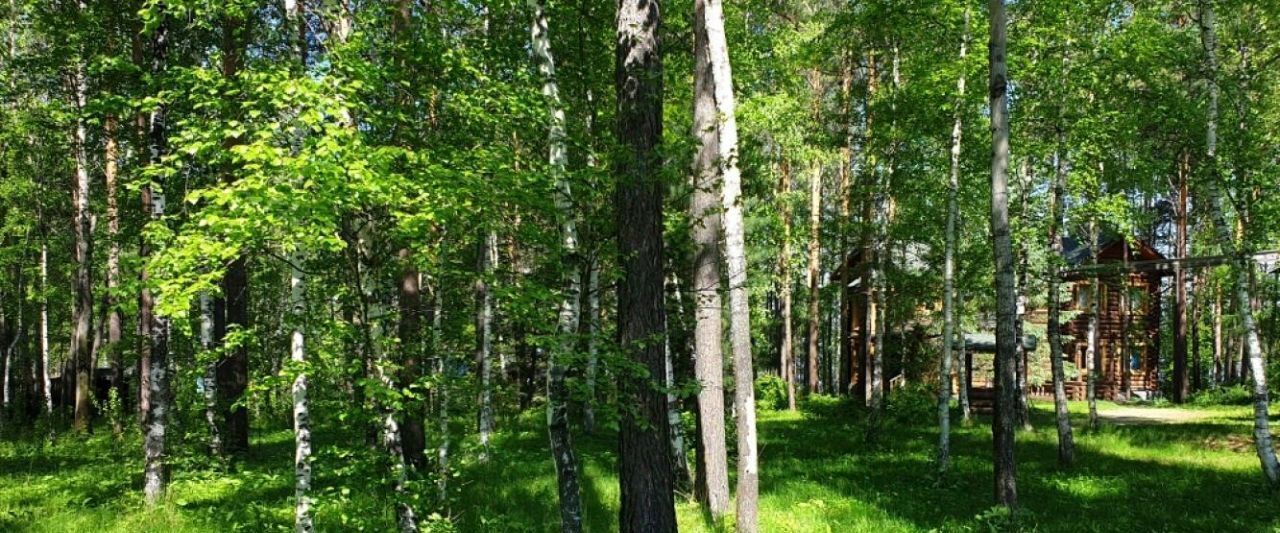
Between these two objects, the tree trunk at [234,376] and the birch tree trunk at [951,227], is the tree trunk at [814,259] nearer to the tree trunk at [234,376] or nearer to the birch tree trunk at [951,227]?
the birch tree trunk at [951,227]

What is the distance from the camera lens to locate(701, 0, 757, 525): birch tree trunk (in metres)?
7.58

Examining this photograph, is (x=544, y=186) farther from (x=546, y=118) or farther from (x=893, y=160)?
(x=893, y=160)

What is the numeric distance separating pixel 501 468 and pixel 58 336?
3361 centimetres

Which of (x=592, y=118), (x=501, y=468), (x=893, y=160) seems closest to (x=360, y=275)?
(x=592, y=118)

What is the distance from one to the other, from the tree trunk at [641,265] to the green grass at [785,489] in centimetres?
204

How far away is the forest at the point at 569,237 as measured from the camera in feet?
19.6

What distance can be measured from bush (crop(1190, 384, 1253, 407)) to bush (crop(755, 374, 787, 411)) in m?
16.0

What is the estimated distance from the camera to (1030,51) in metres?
13.2

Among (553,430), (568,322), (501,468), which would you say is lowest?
(501,468)

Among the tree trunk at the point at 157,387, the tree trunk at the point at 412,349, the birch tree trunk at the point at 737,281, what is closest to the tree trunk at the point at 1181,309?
the birch tree trunk at the point at 737,281

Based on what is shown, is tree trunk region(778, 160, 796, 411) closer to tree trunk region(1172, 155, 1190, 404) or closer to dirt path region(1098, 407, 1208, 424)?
dirt path region(1098, 407, 1208, 424)

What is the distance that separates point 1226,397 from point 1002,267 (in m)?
26.3

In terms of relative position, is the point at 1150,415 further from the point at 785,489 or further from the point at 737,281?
the point at 737,281

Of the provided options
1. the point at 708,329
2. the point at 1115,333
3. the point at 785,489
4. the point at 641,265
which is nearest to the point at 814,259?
the point at 785,489
